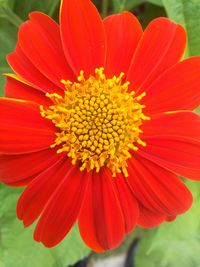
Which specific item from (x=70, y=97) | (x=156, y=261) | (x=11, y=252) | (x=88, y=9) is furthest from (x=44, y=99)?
(x=156, y=261)

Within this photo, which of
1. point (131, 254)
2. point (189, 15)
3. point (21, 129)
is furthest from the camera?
point (131, 254)

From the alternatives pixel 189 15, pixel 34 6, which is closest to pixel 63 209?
pixel 189 15

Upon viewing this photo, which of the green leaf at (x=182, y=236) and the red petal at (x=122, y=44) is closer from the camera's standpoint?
the red petal at (x=122, y=44)

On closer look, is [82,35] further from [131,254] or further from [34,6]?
[131,254]

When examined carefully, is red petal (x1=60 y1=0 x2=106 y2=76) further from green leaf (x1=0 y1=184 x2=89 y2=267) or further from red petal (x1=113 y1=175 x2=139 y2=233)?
green leaf (x1=0 y1=184 x2=89 y2=267)

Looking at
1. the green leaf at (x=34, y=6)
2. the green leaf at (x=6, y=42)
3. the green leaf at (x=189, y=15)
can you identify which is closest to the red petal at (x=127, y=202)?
the green leaf at (x=189, y=15)

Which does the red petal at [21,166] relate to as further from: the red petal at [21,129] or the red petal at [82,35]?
the red petal at [82,35]
